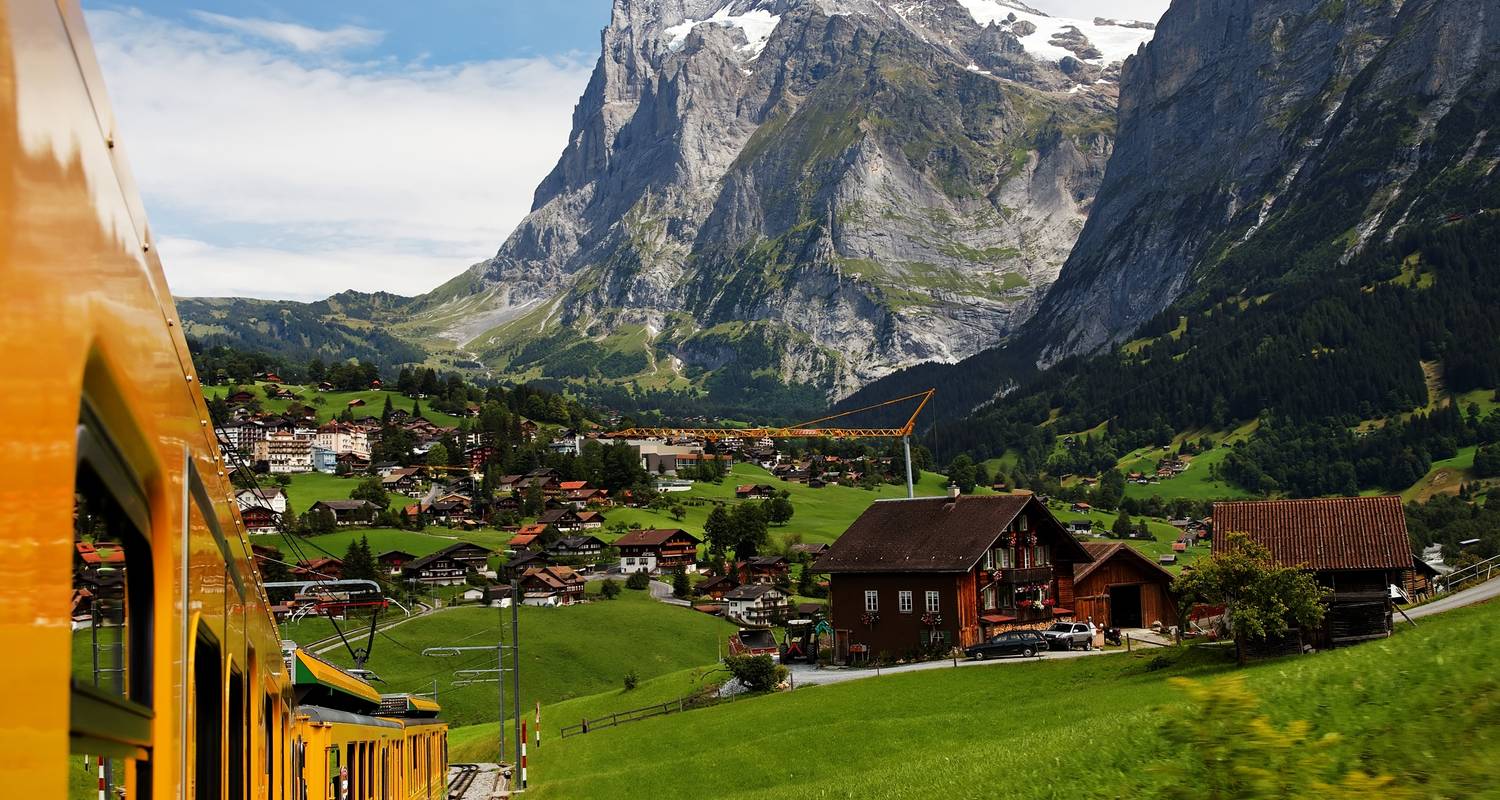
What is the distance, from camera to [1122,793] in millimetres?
12141

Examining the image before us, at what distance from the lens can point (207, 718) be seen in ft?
19.1

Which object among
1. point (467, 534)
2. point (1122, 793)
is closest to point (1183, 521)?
point (467, 534)

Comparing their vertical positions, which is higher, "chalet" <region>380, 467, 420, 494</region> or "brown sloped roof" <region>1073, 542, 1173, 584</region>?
"chalet" <region>380, 467, 420, 494</region>

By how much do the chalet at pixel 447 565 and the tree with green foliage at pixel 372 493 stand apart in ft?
98.2

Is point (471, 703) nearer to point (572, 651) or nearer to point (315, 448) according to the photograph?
point (572, 651)

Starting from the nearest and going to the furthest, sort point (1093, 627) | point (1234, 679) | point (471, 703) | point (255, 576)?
point (255, 576) < point (1234, 679) < point (1093, 627) < point (471, 703)

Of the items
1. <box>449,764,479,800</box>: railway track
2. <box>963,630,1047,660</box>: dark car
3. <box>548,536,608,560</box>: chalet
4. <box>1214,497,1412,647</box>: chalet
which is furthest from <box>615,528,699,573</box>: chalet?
<box>1214,497,1412,647</box>: chalet

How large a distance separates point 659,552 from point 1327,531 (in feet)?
336

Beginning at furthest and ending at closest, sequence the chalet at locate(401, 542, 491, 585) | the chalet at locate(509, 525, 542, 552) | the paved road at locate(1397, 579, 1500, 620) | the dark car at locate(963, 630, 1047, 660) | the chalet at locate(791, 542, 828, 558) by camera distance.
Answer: the chalet at locate(791, 542, 828, 558) < the chalet at locate(509, 525, 542, 552) < the chalet at locate(401, 542, 491, 585) < the dark car at locate(963, 630, 1047, 660) < the paved road at locate(1397, 579, 1500, 620)

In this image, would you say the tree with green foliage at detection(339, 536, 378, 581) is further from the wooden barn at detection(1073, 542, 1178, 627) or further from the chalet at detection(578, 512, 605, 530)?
the wooden barn at detection(1073, 542, 1178, 627)

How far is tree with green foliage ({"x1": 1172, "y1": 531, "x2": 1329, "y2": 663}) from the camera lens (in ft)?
136

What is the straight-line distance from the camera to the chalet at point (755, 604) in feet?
362

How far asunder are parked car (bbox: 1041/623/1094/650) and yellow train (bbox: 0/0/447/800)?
58.5m

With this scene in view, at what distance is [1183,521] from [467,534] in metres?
108
